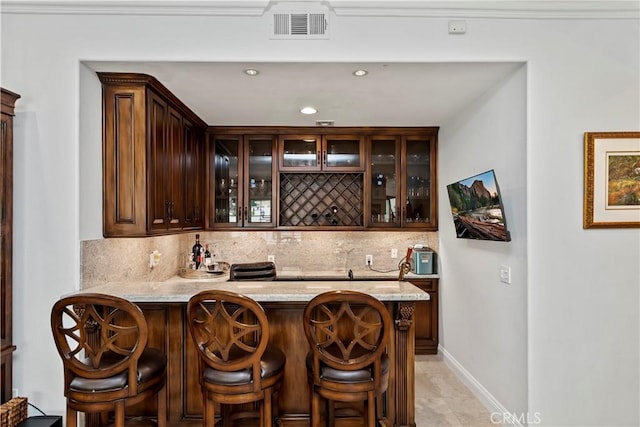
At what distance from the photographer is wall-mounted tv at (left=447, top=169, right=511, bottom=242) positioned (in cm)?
265

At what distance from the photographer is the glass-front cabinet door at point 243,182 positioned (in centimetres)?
429

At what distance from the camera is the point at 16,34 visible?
2.44 metres

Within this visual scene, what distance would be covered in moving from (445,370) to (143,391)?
9.50ft

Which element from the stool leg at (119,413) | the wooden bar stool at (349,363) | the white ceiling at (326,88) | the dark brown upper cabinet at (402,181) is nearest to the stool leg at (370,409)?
the wooden bar stool at (349,363)

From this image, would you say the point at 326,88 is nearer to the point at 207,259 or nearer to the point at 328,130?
the point at 328,130

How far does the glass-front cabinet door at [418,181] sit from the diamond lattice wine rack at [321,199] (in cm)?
55

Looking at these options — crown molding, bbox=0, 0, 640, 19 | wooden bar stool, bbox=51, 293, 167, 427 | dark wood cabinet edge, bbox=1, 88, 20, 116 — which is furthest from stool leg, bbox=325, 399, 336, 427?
dark wood cabinet edge, bbox=1, 88, 20, 116

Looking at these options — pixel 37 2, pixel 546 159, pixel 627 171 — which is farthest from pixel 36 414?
pixel 627 171

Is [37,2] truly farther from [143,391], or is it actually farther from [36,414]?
[36,414]

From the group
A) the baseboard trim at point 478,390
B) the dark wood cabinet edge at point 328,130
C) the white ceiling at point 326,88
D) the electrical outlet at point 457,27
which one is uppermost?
the electrical outlet at point 457,27

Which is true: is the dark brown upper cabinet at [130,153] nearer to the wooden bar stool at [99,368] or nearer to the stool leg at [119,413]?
the wooden bar stool at [99,368]

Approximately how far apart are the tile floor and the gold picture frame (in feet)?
5.47

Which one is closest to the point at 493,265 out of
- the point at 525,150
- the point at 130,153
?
the point at 525,150

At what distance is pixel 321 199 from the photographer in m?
4.44
